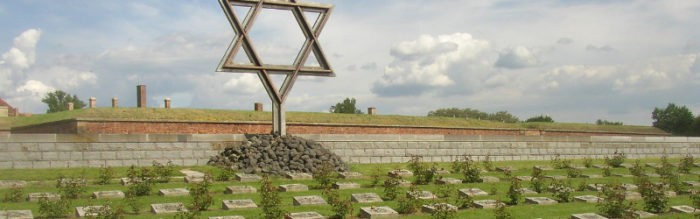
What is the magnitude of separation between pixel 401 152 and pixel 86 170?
803 centimetres

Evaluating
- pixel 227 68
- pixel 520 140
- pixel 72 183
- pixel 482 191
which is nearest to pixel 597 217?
pixel 482 191

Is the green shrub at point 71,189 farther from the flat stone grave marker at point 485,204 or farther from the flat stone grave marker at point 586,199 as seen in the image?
the flat stone grave marker at point 586,199

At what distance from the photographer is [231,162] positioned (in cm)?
1408

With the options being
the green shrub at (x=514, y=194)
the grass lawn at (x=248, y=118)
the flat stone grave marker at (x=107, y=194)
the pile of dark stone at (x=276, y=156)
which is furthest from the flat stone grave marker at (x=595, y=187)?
the grass lawn at (x=248, y=118)

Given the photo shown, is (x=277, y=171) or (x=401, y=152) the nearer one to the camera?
(x=277, y=171)

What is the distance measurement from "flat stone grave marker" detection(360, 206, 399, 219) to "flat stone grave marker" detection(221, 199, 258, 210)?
1631 millimetres

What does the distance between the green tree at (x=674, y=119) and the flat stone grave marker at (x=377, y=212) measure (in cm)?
3916

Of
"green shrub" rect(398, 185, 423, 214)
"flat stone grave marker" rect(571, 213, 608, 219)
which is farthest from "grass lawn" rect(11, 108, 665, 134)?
"flat stone grave marker" rect(571, 213, 608, 219)

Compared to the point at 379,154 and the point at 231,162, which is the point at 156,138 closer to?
the point at 231,162

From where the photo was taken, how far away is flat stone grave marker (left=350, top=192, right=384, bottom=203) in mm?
10234

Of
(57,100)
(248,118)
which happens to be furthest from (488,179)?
(57,100)

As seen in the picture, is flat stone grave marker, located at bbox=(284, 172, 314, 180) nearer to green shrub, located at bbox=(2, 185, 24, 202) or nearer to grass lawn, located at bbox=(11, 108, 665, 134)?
green shrub, located at bbox=(2, 185, 24, 202)

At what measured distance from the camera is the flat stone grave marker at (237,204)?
9.23m

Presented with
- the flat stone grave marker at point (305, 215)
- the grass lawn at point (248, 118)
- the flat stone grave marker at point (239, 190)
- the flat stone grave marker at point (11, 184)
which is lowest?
the flat stone grave marker at point (305, 215)
